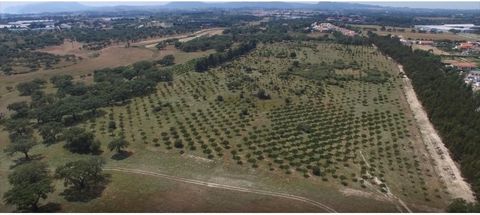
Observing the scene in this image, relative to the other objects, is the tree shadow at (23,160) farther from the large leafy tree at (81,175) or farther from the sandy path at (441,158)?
the sandy path at (441,158)

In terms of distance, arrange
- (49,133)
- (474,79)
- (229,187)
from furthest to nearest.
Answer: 1. (474,79)
2. (49,133)
3. (229,187)

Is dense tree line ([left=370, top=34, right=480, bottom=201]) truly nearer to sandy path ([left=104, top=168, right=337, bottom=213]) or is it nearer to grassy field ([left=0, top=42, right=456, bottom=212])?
grassy field ([left=0, top=42, right=456, bottom=212])

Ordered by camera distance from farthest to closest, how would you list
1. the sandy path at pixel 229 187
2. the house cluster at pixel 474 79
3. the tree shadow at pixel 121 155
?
the house cluster at pixel 474 79 < the tree shadow at pixel 121 155 < the sandy path at pixel 229 187

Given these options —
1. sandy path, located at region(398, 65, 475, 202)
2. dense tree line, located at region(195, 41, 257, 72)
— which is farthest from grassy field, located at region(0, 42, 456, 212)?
dense tree line, located at region(195, 41, 257, 72)

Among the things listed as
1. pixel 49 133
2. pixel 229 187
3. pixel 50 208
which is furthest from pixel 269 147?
pixel 49 133

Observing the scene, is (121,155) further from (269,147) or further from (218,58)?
(218,58)

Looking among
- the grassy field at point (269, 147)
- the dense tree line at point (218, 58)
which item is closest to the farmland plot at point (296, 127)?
the grassy field at point (269, 147)
